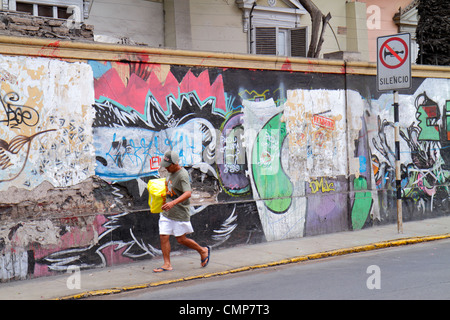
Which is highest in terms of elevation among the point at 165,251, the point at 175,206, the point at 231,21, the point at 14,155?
the point at 231,21

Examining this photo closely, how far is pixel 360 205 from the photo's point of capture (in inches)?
500

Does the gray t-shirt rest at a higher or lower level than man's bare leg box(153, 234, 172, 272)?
higher

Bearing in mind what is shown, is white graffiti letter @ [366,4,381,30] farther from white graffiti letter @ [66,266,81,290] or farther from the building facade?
white graffiti letter @ [66,266,81,290]

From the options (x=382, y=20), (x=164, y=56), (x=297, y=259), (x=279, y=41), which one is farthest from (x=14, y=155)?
(x=382, y=20)

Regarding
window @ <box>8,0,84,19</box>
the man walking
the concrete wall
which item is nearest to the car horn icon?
the concrete wall

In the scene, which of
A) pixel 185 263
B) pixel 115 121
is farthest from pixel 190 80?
pixel 185 263

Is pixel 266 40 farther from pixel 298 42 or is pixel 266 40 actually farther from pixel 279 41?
pixel 298 42

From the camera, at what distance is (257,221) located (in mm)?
11281

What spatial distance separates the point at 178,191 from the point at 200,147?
6.69ft

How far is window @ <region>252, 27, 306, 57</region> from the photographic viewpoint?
18938 mm

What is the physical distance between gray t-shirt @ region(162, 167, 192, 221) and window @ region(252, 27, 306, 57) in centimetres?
1069

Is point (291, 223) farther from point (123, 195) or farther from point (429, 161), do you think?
point (429, 161)

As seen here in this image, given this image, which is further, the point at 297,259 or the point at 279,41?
the point at 279,41

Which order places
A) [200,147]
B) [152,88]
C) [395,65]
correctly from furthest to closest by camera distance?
[395,65], [200,147], [152,88]
